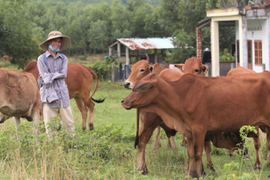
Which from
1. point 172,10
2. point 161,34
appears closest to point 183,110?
point 172,10

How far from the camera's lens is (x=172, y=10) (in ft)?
84.1

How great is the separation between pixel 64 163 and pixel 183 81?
1.86 meters

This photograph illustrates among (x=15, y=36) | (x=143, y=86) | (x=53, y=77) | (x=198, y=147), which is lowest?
(x=198, y=147)

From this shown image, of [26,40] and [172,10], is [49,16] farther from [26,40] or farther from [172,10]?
[26,40]

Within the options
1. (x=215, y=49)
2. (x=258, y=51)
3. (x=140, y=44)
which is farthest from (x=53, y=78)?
(x=140, y=44)

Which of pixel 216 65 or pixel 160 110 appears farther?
pixel 216 65

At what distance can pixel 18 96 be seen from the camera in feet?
20.8

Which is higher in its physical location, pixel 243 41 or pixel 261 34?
pixel 261 34

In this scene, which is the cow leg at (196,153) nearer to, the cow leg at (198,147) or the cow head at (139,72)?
the cow leg at (198,147)

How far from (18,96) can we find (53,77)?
2.63 ft

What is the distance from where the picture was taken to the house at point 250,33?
43.8 feet

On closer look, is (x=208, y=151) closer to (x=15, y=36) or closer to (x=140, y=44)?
(x=15, y=36)

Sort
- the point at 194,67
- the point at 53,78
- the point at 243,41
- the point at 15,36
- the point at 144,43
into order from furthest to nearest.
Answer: the point at 144,43 → the point at 15,36 → the point at 243,41 → the point at 194,67 → the point at 53,78

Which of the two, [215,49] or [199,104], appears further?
[215,49]
